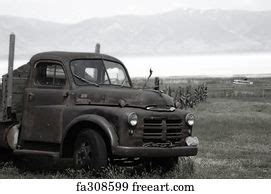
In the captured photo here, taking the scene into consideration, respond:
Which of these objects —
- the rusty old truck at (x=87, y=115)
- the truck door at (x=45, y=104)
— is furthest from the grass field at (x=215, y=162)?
the truck door at (x=45, y=104)

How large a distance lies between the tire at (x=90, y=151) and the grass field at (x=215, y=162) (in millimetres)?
138

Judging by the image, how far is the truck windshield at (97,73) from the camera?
9.81 meters

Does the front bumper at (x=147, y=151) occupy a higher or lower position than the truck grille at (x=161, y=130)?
lower

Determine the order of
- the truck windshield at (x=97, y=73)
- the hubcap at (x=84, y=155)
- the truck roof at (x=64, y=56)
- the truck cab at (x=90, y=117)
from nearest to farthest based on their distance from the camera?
the truck cab at (x=90, y=117), the hubcap at (x=84, y=155), the truck windshield at (x=97, y=73), the truck roof at (x=64, y=56)

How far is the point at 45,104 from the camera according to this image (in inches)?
387

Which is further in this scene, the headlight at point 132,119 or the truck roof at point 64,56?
the truck roof at point 64,56

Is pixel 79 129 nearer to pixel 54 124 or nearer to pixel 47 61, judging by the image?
pixel 54 124

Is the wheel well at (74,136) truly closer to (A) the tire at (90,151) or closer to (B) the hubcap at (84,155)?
(A) the tire at (90,151)

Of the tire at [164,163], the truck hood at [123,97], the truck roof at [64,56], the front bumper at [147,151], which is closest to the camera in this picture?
the front bumper at [147,151]

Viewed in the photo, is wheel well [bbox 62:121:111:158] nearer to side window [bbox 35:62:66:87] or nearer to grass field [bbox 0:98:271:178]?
grass field [bbox 0:98:271:178]

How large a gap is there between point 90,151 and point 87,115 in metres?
0.57

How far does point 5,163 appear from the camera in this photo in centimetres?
1133
